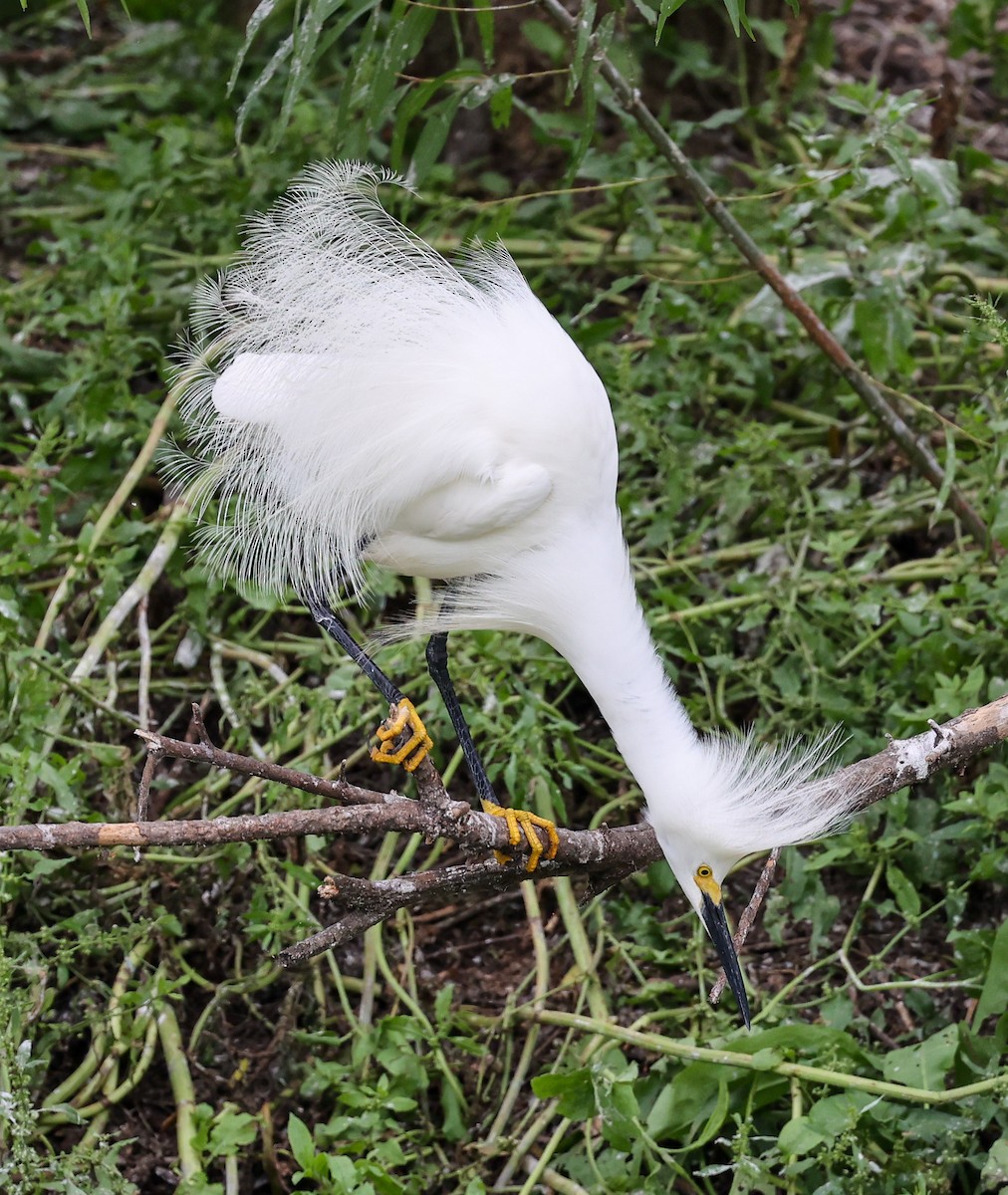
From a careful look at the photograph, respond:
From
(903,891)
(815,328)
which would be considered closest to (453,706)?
(903,891)

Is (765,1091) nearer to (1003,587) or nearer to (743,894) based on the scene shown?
(743,894)

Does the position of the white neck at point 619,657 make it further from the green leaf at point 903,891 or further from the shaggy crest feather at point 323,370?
the green leaf at point 903,891

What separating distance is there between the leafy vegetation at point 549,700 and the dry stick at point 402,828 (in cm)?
43

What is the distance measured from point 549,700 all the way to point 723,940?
1138mm

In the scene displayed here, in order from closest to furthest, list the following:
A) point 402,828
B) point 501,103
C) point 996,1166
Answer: point 402,828
point 996,1166
point 501,103

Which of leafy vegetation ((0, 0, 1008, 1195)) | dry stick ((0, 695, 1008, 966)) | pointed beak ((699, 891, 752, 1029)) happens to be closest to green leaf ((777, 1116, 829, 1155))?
leafy vegetation ((0, 0, 1008, 1195))

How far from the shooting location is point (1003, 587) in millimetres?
3162

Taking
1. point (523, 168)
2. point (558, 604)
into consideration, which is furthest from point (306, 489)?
point (523, 168)

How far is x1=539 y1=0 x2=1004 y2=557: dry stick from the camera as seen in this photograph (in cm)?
327

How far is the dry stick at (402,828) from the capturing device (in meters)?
1.94

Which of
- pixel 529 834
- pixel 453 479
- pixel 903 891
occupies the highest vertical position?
pixel 453 479

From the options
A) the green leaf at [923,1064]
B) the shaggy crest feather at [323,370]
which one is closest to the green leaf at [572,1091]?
the green leaf at [923,1064]

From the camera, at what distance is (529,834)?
8.68 ft

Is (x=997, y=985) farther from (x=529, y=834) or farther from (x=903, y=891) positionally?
(x=529, y=834)
